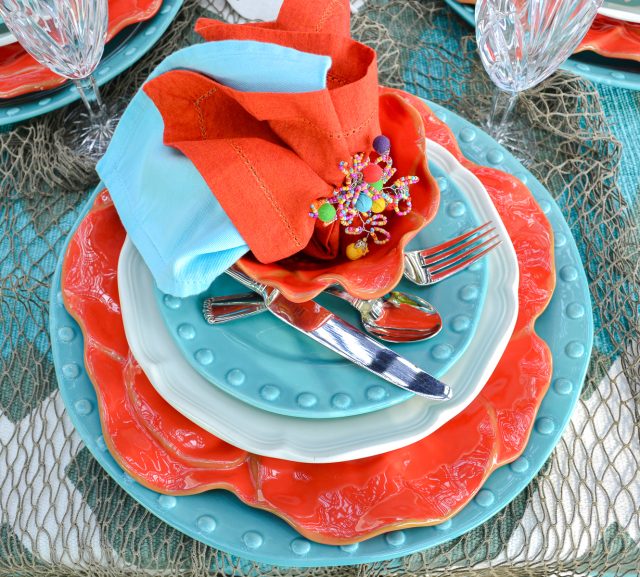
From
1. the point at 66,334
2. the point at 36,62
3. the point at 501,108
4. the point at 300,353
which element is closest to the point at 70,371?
the point at 66,334

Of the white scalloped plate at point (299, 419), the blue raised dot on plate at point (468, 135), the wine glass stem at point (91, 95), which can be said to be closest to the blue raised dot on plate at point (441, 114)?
the blue raised dot on plate at point (468, 135)

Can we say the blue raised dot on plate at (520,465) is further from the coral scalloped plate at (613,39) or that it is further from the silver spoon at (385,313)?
the coral scalloped plate at (613,39)

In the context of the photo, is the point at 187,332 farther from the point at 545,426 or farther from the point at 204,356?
the point at 545,426

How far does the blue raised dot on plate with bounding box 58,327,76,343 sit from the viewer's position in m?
0.34

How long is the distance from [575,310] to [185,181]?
213mm

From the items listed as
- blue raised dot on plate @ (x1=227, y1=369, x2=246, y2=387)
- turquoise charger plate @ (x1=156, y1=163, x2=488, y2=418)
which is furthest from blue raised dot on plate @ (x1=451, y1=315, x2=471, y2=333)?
blue raised dot on plate @ (x1=227, y1=369, x2=246, y2=387)

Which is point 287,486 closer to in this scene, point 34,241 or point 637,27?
point 34,241

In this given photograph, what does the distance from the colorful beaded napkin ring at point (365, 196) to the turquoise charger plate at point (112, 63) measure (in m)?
0.23

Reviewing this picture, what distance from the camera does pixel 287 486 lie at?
30 centimetres

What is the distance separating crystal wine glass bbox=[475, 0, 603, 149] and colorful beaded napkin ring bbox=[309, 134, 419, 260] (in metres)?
→ 0.15

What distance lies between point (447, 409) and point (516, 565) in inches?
4.5

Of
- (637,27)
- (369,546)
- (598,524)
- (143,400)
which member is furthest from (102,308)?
(637,27)

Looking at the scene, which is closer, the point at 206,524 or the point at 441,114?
the point at 206,524

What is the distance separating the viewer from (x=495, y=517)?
35 centimetres
